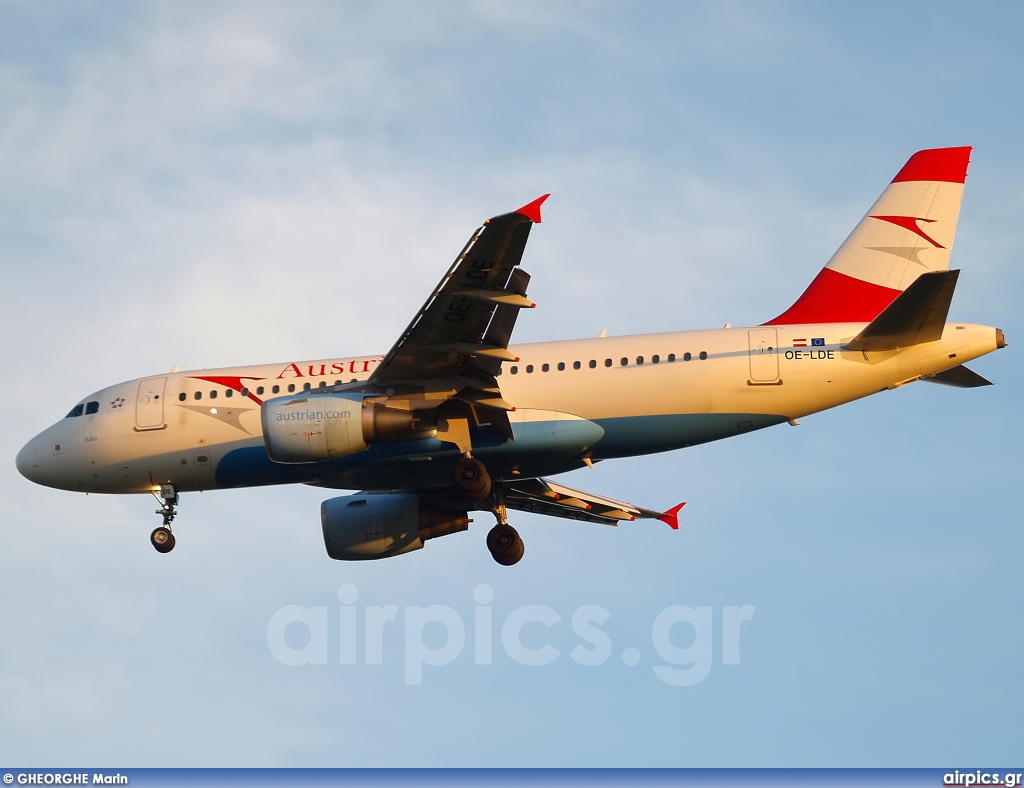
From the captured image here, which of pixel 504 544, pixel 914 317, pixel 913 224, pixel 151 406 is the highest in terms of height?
pixel 913 224

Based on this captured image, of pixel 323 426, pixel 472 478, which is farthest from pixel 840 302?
pixel 323 426

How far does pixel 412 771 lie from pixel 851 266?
50.7 feet

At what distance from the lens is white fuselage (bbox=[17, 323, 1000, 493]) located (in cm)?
3222

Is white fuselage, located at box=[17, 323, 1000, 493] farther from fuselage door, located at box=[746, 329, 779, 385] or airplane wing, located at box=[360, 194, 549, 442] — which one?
airplane wing, located at box=[360, 194, 549, 442]

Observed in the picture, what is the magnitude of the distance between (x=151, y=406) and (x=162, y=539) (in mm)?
3085

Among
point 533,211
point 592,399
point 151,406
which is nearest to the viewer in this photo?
point 533,211

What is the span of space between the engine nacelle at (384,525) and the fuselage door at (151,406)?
16.1ft

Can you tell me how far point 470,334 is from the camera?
1212 inches

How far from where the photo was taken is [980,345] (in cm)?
3148

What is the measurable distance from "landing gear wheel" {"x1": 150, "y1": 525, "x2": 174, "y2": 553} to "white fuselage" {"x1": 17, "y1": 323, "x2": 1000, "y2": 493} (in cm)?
121

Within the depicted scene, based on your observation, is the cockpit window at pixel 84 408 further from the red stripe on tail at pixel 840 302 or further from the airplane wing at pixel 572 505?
the red stripe on tail at pixel 840 302

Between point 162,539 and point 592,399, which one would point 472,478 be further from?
point 162,539

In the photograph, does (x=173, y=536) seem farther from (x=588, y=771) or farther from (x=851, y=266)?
(x=851, y=266)

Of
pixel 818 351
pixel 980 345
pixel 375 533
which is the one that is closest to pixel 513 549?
pixel 375 533
